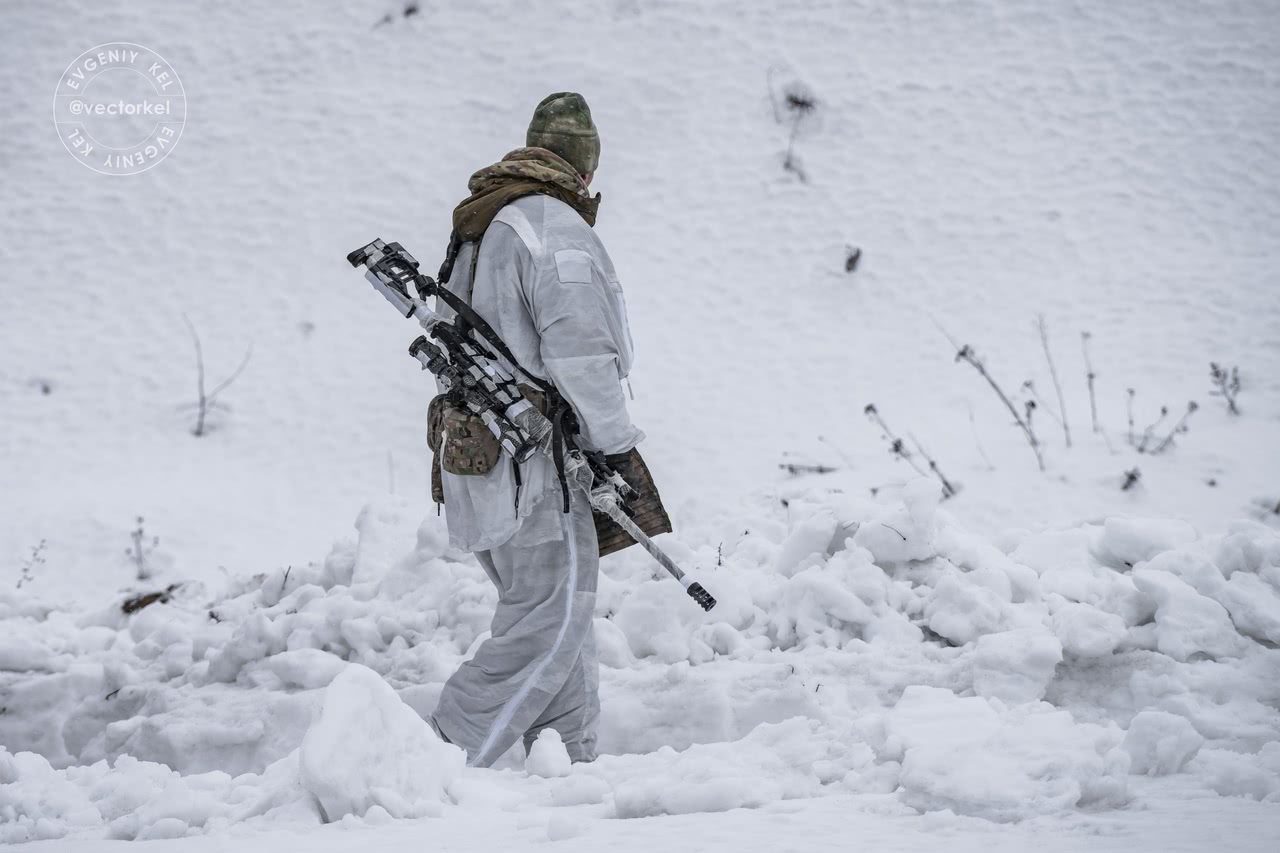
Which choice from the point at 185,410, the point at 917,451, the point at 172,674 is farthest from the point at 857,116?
the point at 172,674

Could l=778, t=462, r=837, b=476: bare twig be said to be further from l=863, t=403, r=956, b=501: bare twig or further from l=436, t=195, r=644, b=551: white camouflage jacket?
l=436, t=195, r=644, b=551: white camouflage jacket

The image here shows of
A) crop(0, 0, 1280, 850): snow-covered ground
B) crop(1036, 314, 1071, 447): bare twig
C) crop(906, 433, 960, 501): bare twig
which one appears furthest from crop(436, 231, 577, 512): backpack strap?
crop(1036, 314, 1071, 447): bare twig

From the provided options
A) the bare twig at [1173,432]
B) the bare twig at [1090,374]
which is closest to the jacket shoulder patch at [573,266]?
the bare twig at [1090,374]

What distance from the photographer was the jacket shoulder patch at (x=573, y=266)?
125 inches

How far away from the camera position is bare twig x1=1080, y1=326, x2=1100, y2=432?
6.76 m

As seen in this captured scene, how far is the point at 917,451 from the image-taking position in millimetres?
6828

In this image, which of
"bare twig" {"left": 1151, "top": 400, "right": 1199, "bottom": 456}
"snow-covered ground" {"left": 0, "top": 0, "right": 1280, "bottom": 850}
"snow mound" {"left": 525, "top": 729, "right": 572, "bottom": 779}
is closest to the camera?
"snow-covered ground" {"left": 0, "top": 0, "right": 1280, "bottom": 850}

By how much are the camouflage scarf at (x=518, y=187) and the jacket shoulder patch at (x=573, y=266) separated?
7.7 inches

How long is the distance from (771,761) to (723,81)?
795 centimetres

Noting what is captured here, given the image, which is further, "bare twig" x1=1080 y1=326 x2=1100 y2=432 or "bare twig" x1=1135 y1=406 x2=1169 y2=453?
"bare twig" x1=1080 y1=326 x2=1100 y2=432

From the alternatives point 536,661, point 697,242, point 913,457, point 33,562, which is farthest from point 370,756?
point 697,242

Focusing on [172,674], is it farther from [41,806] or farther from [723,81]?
[723,81]

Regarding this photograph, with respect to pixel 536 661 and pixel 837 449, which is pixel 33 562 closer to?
pixel 536 661

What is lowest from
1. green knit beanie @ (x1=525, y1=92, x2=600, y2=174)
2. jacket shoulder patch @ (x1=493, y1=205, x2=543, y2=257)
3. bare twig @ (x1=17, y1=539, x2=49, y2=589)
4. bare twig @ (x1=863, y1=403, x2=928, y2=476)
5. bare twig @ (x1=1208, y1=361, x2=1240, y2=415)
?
bare twig @ (x1=17, y1=539, x2=49, y2=589)
